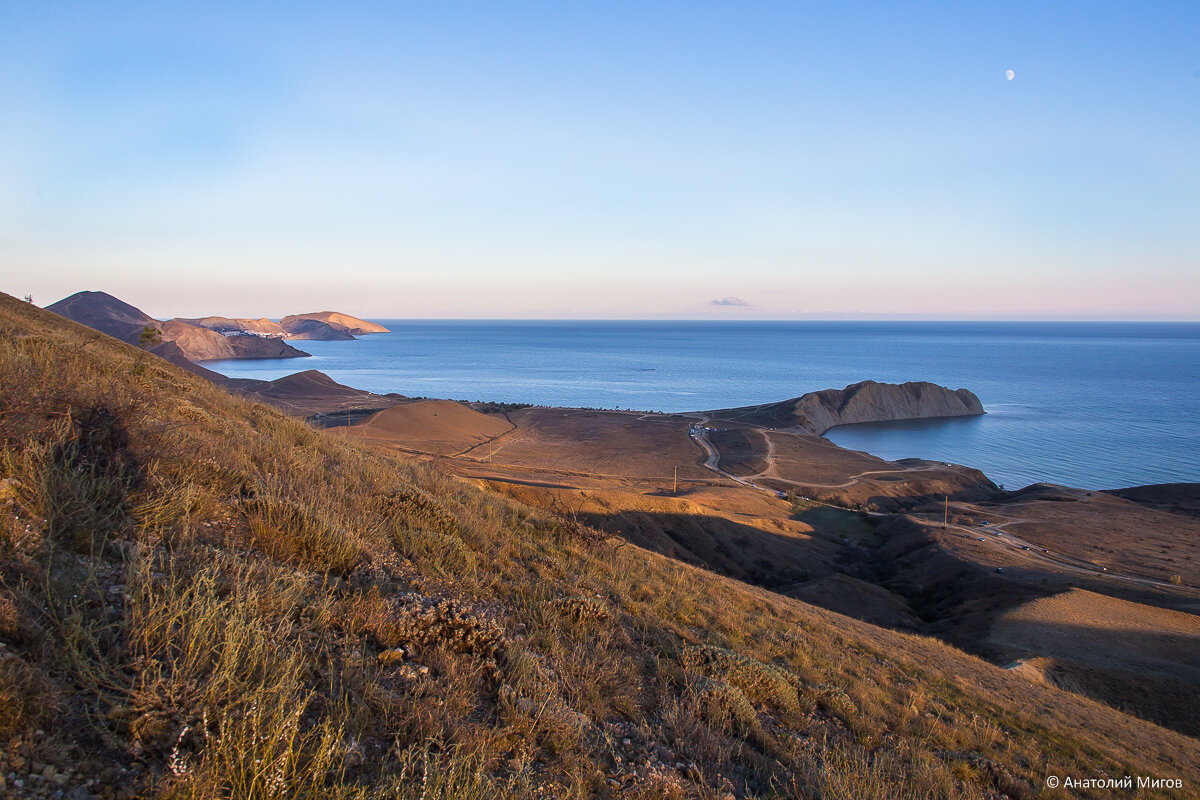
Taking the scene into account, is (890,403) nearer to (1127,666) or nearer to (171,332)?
(1127,666)

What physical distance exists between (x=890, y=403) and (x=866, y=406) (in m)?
4.42

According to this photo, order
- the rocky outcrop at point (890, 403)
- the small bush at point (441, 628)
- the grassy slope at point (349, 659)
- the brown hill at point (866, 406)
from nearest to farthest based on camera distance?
the grassy slope at point (349, 659)
the small bush at point (441, 628)
the brown hill at point (866, 406)
the rocky outcrop at point (890, 403)

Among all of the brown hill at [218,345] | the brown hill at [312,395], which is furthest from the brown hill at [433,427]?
the brown hill at [218,345]

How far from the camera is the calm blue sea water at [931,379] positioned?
192 feet

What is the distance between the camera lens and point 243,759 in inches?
94.1

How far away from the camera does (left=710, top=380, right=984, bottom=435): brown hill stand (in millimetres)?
73250

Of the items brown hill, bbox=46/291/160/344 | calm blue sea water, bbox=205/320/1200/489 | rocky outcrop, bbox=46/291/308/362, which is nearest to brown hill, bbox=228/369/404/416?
calm blue sea water, bbox=205/320/1200/489

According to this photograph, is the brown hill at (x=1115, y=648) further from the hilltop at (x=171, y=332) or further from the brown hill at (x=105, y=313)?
the brown hill at (x=105, y=313)

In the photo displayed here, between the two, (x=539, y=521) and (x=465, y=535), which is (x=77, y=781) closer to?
(x=465, y=535)

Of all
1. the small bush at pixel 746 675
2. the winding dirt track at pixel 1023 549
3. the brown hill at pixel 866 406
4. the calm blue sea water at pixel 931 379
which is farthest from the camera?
the brown hill at pixel 866 406

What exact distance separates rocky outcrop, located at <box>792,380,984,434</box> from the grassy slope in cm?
7339

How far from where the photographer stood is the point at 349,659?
3.41 metres

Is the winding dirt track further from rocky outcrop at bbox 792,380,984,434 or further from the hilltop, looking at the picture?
the hilltop

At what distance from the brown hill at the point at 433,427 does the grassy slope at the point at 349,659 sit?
37.8m
